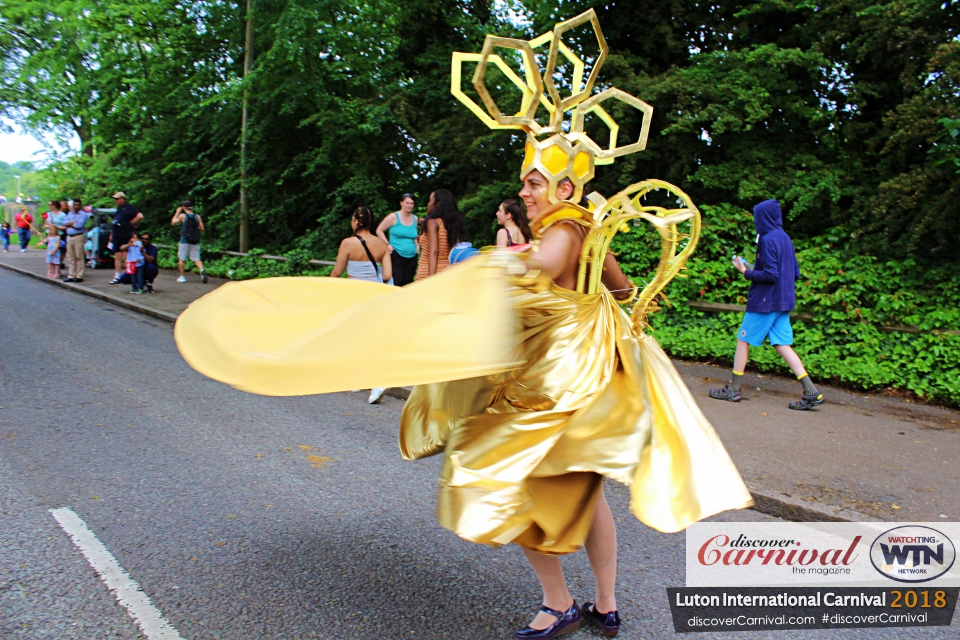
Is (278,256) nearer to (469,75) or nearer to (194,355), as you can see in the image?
(469,75)

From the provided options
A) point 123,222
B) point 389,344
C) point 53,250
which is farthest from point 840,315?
point 53,250

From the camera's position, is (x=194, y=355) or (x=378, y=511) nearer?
(x=194, y=355)

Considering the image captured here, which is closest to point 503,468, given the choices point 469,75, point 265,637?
point 265,637

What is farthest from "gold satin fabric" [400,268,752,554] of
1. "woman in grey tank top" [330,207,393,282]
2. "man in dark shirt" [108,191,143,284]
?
"man in dark shirt" [108,191,143,284]

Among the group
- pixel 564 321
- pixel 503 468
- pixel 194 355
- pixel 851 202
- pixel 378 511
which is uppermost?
pixel 851 202

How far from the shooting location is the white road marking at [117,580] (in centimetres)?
277

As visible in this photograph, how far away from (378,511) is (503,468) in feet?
6.29

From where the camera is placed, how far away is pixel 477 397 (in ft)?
9.09

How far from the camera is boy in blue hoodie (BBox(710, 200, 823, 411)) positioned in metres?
6.43

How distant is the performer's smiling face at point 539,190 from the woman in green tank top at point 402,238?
18.6 feet

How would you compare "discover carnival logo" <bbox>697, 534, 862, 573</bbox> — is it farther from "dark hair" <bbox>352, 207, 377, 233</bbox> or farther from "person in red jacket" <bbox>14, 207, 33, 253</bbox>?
"person in red jacket" <bbox>14, 207, 33, 253</bbox>

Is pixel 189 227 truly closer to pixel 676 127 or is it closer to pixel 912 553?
pixel 676 127

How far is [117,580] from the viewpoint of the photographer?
311 centimetres

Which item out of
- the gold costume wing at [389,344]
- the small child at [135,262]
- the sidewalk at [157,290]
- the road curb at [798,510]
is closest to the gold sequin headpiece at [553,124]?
the gold costume wing at [389,344]
